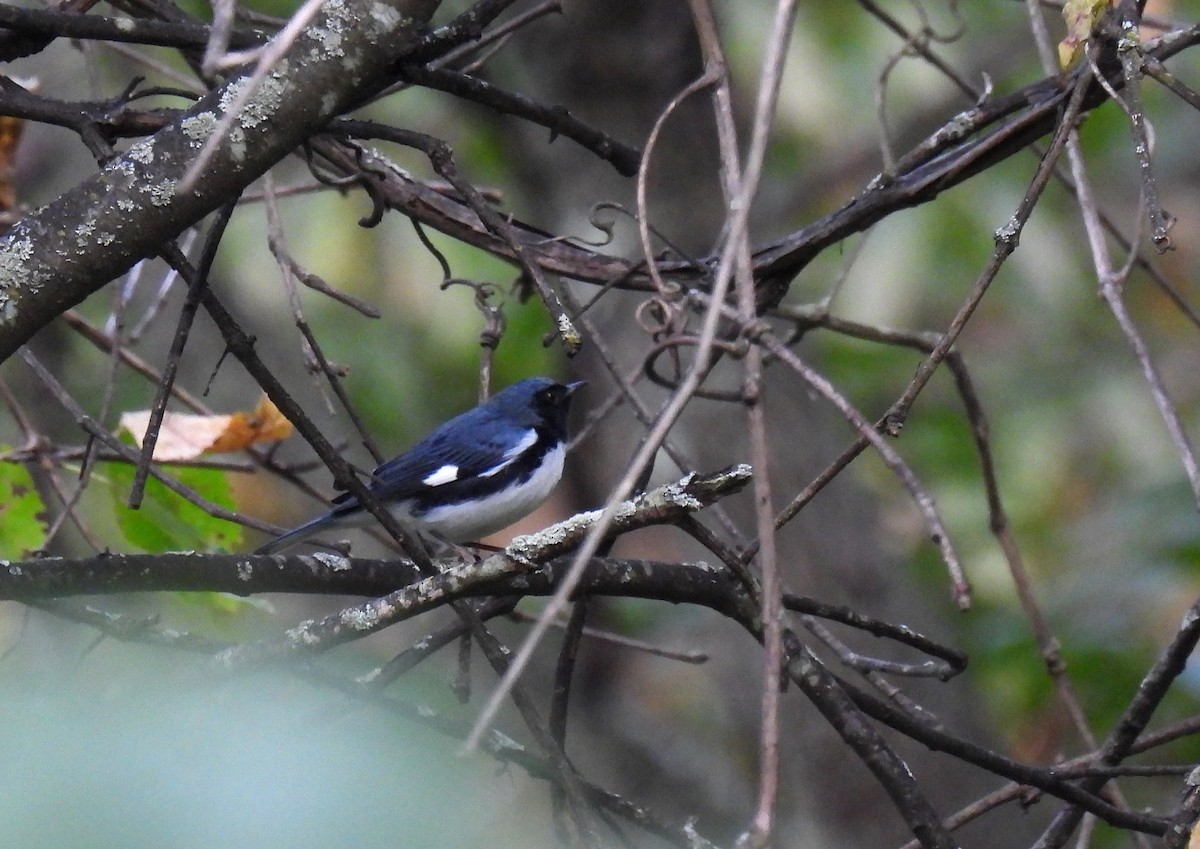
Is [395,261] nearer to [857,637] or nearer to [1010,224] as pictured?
[857,637]

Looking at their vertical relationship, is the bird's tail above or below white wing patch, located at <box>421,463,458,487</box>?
below

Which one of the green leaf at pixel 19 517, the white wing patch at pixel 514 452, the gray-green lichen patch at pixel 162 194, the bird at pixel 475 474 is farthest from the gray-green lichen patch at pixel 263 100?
the white wing patch at pixel 514 452

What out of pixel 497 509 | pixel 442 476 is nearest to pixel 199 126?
pixel 497 509

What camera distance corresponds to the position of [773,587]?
1430mm

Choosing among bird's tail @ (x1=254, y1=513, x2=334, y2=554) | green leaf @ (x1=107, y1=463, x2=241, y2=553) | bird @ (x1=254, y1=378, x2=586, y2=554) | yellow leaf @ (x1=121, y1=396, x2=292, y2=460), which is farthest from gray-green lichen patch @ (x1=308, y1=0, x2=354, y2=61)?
bird @ (x1=254, y1=378, x2=586, y2=554)

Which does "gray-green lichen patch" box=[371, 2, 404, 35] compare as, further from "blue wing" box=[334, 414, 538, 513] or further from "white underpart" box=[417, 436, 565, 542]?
"blue wing" box=[334, 414, 538, 513]

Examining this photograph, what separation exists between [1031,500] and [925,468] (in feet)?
4.32

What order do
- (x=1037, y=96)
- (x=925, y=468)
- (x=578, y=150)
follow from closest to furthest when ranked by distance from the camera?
1. (x=1037, y=96)
2. (x=578, y=150)
3. (x=925, y=468)

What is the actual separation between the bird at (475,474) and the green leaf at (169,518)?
4.01 feet

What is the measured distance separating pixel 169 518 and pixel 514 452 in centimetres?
173

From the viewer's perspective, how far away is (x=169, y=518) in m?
3.40

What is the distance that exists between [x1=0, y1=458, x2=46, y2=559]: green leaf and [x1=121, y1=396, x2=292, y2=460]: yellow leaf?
270 mm

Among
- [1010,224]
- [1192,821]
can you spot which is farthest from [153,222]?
[1192,821]

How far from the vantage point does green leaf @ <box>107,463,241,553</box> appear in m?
3.30
